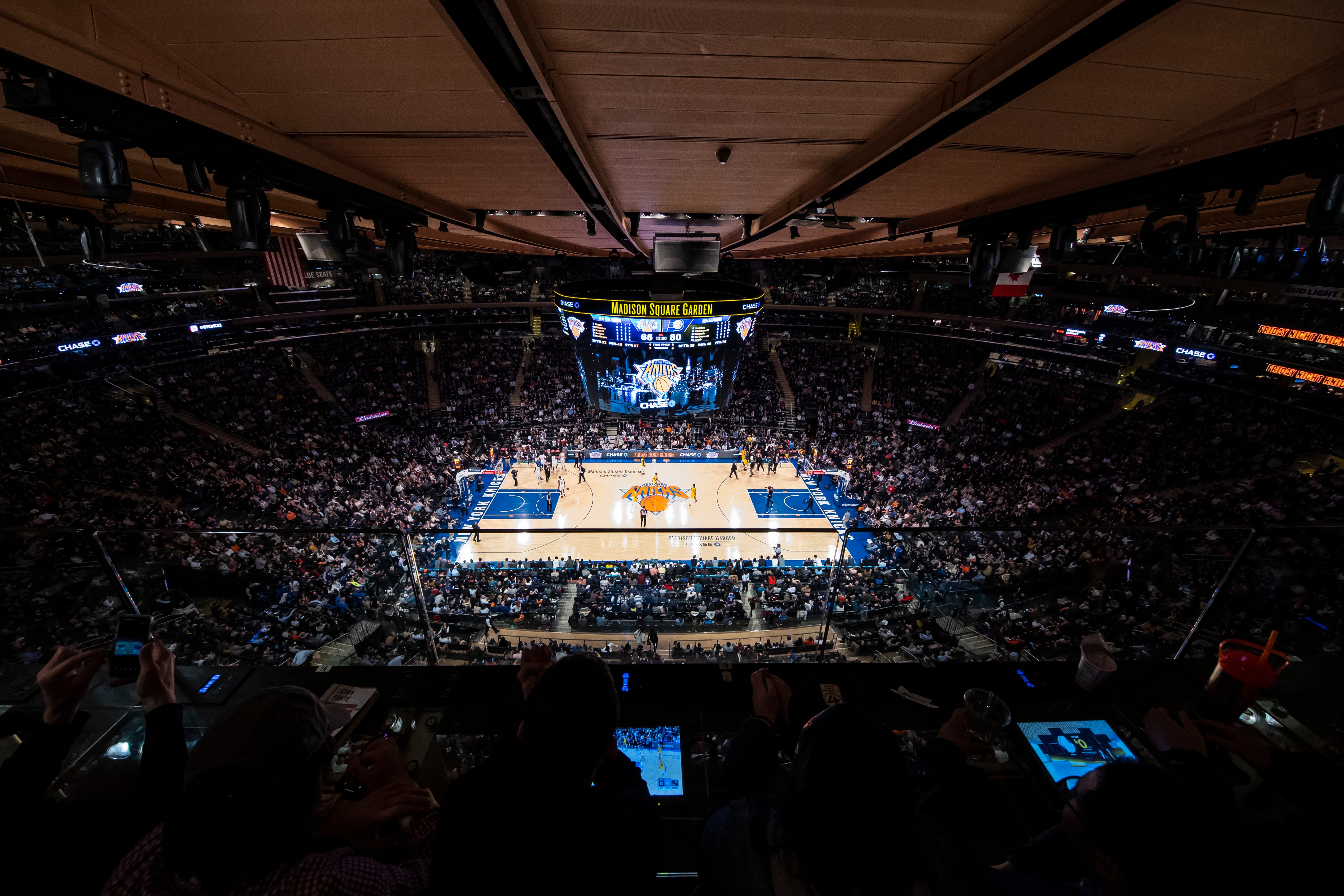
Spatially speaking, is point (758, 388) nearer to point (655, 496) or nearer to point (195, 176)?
point (655, 496)

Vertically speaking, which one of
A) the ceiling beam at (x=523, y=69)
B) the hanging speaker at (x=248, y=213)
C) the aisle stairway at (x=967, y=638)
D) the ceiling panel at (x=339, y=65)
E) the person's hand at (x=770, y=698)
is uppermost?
the ceiling panel at (x=339, y=65)

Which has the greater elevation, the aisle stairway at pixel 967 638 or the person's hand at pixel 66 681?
the person's hand at pixel 66 681

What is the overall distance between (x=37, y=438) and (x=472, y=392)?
1618 centimetres

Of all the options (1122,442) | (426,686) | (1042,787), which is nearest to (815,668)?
(1042,787)

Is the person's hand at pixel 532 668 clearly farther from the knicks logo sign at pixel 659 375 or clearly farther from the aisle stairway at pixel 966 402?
the aisle stairway at pixel 966 402

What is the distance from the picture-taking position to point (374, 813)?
1620mm

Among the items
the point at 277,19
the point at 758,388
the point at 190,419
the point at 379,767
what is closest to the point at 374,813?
the point at 379,767

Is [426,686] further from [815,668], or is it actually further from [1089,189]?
[1089,189]

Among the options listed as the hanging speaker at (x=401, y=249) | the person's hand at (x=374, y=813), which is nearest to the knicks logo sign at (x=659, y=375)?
the hanging speaker at (x=401, y=249)

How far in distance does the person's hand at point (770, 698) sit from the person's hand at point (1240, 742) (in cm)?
201

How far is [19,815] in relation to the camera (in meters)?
1.58

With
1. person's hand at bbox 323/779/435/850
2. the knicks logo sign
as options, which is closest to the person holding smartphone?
person's hand at bbox 323/779/435/850

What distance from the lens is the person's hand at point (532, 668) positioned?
230 cm

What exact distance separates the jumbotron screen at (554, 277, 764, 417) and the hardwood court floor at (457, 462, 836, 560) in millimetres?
4098
